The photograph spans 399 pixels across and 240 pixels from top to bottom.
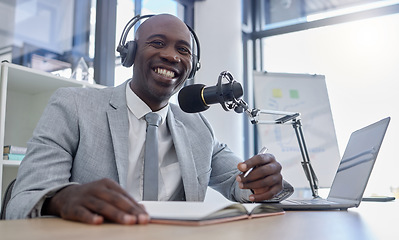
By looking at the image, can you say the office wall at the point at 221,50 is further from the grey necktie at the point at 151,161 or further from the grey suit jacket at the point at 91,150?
the grey necktie at the point at 151,161

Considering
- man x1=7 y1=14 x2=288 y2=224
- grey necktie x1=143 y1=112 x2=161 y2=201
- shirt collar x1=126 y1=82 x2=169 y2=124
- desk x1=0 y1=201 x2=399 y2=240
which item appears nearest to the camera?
desk x1=0 y1=201 x2=399 y2=240

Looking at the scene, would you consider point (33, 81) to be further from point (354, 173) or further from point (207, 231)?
point (207, 231)

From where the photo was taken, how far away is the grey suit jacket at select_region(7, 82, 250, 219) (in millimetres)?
978

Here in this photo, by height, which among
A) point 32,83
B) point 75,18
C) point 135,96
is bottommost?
point 135,96

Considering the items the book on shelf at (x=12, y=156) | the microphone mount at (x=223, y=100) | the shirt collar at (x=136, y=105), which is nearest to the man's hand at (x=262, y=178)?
the microphone mount at (x=223, y=100)

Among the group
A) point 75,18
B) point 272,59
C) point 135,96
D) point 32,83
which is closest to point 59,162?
point 135,96

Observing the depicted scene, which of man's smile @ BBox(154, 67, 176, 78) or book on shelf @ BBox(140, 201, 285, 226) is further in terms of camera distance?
man's smile @ BBox(154, 67, 176, 78)

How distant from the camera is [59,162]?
1.06 metres

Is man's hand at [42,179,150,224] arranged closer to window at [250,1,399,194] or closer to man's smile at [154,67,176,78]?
man's smile at [154,67,176,78]

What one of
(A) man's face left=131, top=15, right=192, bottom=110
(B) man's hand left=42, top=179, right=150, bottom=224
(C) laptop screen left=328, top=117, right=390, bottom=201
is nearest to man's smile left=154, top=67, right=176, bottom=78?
(A) man's face left=131, top=15, right=192, bottom=110

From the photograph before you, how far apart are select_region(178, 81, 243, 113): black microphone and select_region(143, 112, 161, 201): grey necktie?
170 millimetres

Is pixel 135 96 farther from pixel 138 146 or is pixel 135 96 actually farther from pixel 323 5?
pixel 323 5

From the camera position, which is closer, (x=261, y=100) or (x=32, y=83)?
(x=32, y=83)

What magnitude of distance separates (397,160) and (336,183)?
2.32 metres
